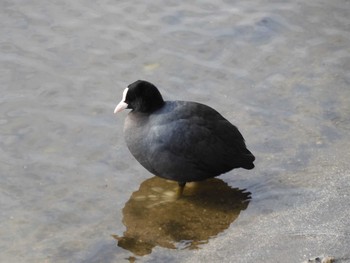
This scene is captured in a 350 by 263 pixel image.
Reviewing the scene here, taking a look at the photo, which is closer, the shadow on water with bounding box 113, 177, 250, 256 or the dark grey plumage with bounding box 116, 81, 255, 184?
the shadow on water with bounding box 113, 177, 250, 256

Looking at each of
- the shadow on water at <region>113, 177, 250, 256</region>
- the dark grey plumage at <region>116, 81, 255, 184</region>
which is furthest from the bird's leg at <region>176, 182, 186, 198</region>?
the dark grey plumage at <region>116, 81, 255, 184</region>

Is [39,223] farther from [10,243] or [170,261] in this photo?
[170,261]

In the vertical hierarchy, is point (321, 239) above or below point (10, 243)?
above

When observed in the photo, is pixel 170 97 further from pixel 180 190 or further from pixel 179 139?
pixel 179 139

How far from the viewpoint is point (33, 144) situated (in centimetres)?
679

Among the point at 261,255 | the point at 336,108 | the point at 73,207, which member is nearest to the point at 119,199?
the point at 73,207

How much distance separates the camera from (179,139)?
5.95 m

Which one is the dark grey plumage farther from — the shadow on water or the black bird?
the shadow on water

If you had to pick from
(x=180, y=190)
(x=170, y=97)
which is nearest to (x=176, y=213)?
(x=180, y=190)

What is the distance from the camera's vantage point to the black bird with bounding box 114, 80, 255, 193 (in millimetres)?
5949

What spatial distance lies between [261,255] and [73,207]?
1.69 m

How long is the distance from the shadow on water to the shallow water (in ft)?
0.16

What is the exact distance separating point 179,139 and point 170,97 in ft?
4.98

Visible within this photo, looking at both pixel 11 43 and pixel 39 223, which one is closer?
pixel 39 223
